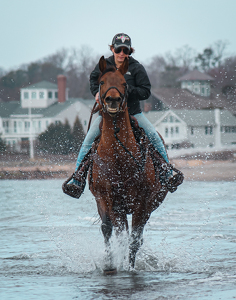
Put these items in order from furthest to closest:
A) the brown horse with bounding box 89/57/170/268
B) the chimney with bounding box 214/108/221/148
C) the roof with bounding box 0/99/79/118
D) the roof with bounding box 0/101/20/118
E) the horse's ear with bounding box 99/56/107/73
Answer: the roof with bounding box 0/101/20/118 < the roof with bounding box 0/99/79/118 < the chimney with bounding box 214/108/221/148 < the horse's ear with bounding box 99/56/107/73 < the brown horse with bounding box 89/57/170/268

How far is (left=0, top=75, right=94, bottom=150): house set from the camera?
7150 cm

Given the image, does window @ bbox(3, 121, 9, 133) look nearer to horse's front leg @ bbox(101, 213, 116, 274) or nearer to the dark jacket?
horse's front leg @ bbox(101, 213, 116, 274)

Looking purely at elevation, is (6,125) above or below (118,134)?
below

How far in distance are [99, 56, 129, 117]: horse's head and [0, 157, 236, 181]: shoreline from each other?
106 ft

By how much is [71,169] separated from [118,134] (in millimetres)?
36193

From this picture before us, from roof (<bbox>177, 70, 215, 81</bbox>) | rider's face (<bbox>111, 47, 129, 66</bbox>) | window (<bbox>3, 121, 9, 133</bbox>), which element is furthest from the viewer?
roof (<bbox>177, 70, 215, 81</bbox>)

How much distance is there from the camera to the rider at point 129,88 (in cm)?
829

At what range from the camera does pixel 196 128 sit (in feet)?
230

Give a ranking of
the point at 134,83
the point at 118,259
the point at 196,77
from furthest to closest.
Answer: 1. the point at 196,77
2. the point at 118,259
3. the point at 134,83

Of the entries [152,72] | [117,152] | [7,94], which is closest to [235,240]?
[117,152]

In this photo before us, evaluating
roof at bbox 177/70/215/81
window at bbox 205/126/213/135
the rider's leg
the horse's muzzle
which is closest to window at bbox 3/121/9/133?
window at bbox 205/126/213/135

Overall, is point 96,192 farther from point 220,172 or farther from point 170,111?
point 170,111

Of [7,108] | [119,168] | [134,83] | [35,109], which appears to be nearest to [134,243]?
[119,168]

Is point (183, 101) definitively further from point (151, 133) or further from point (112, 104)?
point (112, 104)
